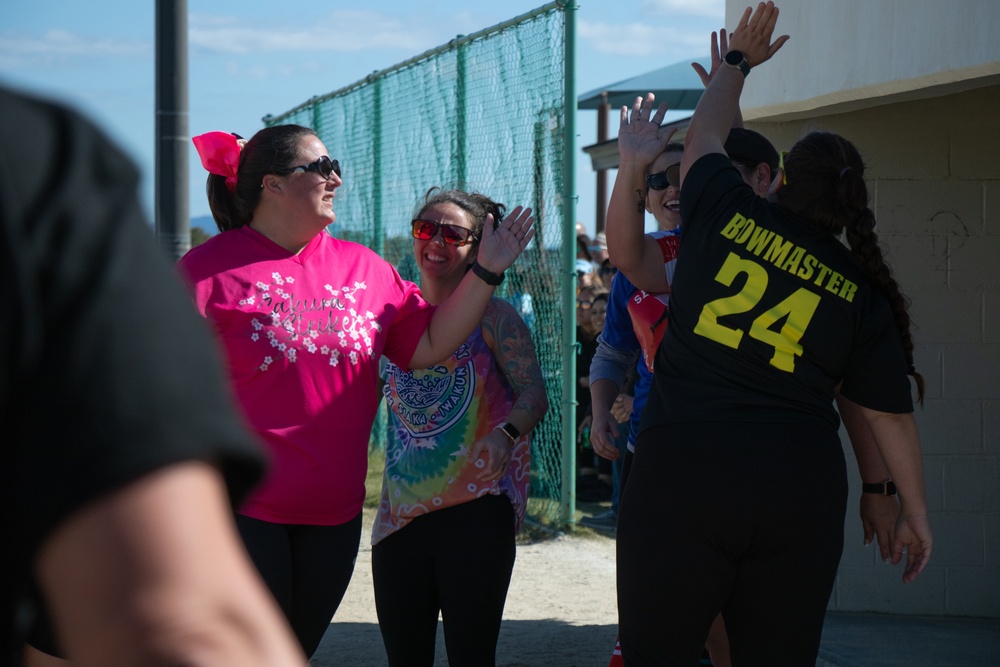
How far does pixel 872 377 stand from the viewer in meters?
2.81

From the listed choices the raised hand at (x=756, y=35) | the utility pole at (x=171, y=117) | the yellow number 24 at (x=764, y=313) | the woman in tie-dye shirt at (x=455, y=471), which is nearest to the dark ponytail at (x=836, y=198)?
the yellow number 24 at (x=764, y=313)

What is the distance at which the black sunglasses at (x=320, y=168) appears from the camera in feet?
10.5

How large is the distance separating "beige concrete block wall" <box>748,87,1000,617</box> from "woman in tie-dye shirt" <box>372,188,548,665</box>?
6.36 feet

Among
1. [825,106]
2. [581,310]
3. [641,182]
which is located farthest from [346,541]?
[581,310]

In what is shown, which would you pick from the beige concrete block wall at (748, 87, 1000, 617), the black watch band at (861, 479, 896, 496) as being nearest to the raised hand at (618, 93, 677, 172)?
the black watch band at (861, 479, 896, 496)

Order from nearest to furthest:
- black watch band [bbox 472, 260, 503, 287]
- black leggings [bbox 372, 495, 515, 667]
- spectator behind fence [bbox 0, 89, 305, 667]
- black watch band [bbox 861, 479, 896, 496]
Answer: spectator behind fence [bbox 0, 89, 305, 667]
black watch band [bbox 861, 479, 896, 496]
black watch band [bbox 472, 260, 503, 287]
black leggings [bbox 372, 495, 515, 667]

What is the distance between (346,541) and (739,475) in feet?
3.57

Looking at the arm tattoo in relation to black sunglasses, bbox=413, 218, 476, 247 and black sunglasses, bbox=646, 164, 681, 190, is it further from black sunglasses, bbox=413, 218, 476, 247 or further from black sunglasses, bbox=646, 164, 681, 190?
black sunglasses, bbox=646, 164, 681, 190

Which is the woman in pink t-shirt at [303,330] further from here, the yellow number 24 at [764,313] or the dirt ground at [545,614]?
the dirt ground at [545,614]

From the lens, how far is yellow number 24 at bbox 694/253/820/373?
273 centimetres

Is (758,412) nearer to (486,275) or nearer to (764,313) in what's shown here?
(764,313)

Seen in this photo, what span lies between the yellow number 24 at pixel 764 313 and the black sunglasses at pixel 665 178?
0.92 meters

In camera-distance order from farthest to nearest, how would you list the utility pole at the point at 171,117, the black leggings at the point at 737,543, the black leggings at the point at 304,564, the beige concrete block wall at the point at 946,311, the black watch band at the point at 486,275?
the utility pole at the point at 171,117 → the beige concrete block wall at the point at 946,311 → the black watch band at the point at 486,275 → the black leggings at the point at 304,564 → the black leggings at the point at 737,543

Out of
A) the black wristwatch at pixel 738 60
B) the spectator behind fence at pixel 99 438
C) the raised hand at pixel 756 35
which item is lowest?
the spectator behind fence at pixel 99 438
